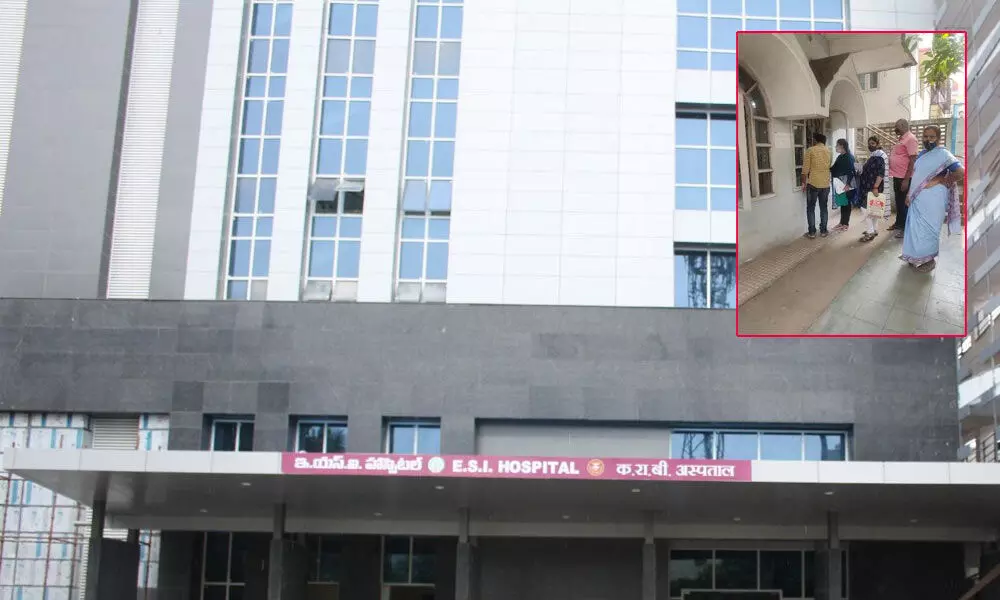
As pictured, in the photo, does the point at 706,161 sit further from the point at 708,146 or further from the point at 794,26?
the point at 794,26

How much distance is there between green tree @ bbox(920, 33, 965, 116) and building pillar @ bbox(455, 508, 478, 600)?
14450 millimetres

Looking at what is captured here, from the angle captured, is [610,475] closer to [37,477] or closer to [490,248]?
[490,248]

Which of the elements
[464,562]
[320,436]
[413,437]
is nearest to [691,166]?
[413,437]

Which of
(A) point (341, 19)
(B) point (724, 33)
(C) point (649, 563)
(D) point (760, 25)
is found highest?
(D) point (760, 25)

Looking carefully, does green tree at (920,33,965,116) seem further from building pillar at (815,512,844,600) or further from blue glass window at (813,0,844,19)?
building pillar at (815,512,844,600)

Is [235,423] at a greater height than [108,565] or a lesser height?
greater

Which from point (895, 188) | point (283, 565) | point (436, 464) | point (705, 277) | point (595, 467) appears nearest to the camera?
point (595, 467)

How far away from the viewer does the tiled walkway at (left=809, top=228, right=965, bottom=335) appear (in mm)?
28891

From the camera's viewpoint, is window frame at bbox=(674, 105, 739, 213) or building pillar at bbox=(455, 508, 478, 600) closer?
building pillar at bbox=(455, 508, 478, 600)

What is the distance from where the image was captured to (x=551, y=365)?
3009 cm

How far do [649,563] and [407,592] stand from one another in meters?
6.98

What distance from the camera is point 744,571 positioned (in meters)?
30.8

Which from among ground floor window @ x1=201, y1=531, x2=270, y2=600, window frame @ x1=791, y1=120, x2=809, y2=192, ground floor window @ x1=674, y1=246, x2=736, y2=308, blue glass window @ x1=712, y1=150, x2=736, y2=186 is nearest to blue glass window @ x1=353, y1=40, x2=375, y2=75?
blue glass window @ x1=712, y1=150, x2=736, y2=186

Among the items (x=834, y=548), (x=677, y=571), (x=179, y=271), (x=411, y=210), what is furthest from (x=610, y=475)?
(x=179, y=271)
